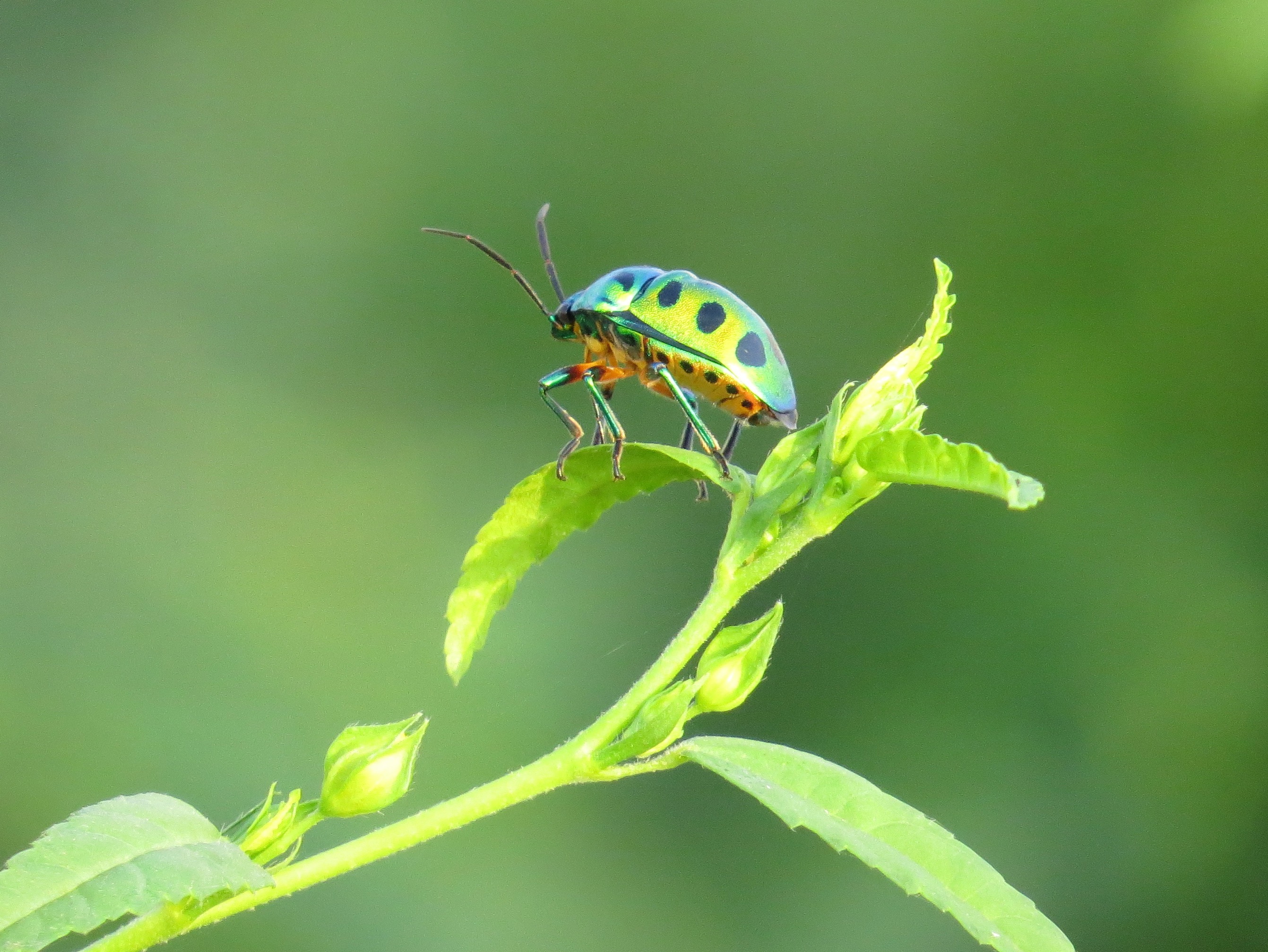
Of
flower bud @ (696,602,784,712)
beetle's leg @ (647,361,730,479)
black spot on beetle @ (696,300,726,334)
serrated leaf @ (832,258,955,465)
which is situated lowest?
flower bud @ (696,602,784,712)

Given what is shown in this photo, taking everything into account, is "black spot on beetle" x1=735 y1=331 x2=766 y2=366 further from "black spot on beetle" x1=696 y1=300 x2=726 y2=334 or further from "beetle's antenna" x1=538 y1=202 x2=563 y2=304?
"beetle's antenna" x1=538 y1=202 x2=563 y2=304

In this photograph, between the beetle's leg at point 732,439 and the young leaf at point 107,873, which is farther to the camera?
the beetle's leg at point 732,439

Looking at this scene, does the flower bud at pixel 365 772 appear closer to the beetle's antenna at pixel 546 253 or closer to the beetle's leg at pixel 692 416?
the beetle's leg at pixel 692 416

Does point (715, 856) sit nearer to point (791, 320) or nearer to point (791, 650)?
point (791, 650)

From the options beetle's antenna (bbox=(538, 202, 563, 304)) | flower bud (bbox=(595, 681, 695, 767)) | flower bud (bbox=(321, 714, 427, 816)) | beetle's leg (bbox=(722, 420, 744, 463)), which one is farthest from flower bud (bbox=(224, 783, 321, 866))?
beetle's antenna (bbox=(538, 202, 563, 304))

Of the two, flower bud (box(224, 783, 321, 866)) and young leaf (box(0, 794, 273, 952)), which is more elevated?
flower bud (box(224, 783, 321, 866))

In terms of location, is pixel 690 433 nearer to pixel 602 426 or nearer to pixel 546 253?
pixel 602 426

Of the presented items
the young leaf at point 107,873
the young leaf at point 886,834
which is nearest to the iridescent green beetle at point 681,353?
the young leaf at point 886,834

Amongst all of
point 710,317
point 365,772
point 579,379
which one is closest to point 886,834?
point 365,772
